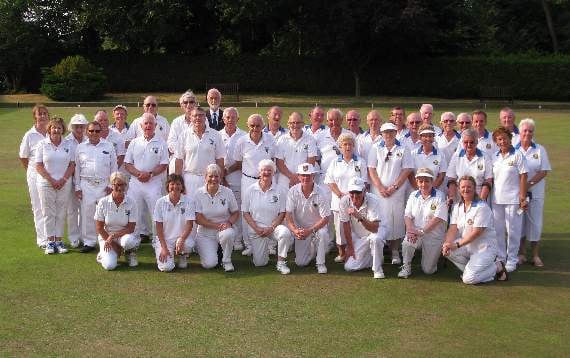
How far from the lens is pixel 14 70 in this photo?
37.3m

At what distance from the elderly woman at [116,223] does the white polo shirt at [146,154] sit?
2.49 feet

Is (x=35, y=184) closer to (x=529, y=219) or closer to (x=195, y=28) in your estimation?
(x=529, y=219)

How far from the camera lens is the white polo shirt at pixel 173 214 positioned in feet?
26.6

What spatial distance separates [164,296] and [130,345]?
4.23ft

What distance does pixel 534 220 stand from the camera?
857cm

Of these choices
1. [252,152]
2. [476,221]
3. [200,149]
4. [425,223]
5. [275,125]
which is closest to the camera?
[476,221]

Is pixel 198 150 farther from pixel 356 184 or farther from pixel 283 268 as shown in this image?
pixel 356 184

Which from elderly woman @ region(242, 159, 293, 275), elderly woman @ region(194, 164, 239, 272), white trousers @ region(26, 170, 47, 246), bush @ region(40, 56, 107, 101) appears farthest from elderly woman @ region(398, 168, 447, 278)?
bush @ region(40, 56, 107, 101)

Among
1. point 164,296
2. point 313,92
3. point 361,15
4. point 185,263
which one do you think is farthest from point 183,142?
point 313,92

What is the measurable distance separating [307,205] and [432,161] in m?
1.59

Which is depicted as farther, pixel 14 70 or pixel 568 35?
pixel 568 35

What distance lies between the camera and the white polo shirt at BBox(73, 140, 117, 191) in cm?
881

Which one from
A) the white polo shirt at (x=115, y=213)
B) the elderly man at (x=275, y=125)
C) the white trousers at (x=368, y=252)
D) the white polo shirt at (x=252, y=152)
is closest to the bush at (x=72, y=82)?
the elderly man at (x=275, y=125)

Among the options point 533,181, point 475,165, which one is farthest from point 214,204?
point 533,181
